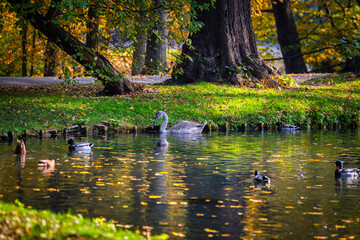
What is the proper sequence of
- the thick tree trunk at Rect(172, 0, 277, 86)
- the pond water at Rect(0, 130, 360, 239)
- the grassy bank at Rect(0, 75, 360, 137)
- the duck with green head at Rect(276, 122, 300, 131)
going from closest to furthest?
the pond water at Rect(0, 130, 360, 239)
the grassy bank at Rect(0, 75, 360, 137)
the duck with green head at Rect(276, 122, 300, 131)
the thick tree trunk at Rect(172, 0, 277, 86)

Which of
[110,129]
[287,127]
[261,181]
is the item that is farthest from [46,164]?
[287,127]

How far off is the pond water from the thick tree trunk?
12.5 metres

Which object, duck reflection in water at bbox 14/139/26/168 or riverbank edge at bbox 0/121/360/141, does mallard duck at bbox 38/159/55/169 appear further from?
riverbank edge at bbox 0/121/360/141

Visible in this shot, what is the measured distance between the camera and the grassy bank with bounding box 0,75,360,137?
23.0 meters

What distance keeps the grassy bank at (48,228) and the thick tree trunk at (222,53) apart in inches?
943

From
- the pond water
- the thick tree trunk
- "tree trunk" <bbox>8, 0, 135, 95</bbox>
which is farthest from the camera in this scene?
the thick tree trunk

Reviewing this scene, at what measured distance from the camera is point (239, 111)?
87.3 feet

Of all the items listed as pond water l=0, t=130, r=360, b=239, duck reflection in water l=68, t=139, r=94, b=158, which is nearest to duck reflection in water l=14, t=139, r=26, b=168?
pond water l=0, t=130, r=360, b=239

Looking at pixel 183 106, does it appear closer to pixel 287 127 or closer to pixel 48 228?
pixel 287 127

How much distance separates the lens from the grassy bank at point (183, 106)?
75.5 ft

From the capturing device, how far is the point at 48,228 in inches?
276

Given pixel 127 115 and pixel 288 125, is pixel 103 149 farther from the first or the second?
pixel 288 125

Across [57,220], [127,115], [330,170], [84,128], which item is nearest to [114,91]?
[127,115]

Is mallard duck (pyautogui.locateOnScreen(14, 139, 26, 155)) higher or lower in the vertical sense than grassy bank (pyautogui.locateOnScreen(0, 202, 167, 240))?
higher
